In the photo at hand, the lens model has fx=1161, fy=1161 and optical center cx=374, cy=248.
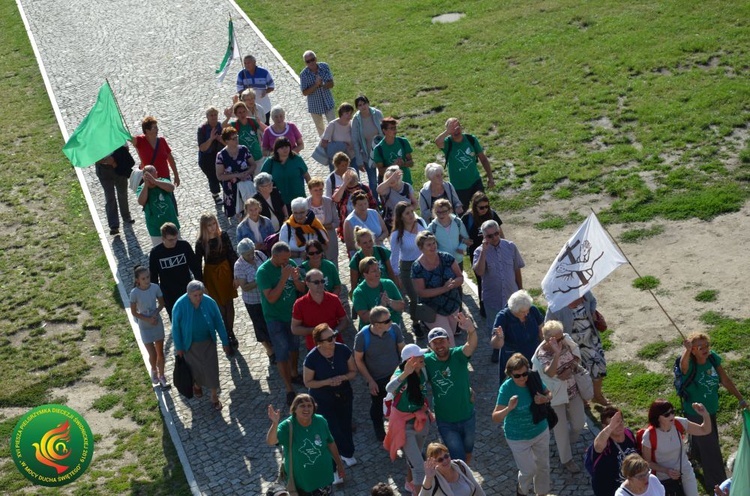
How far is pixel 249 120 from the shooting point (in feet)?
60.0

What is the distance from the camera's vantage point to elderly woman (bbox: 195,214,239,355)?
571 inches

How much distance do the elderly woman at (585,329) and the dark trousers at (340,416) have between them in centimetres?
230

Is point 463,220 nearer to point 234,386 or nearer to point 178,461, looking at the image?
point 234,386

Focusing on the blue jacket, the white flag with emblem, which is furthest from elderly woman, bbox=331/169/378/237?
the white flag with emblem

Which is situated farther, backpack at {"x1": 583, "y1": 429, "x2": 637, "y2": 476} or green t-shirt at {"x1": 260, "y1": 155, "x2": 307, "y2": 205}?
green t-shirt at {"x1": 260, "y1": 155, "x2": 307, "y2": 205}

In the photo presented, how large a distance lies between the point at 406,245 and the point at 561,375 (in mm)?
3293

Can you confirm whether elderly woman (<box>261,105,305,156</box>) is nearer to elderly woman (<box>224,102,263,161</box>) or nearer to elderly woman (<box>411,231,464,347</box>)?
elderly woman (<box>224,102,263,161</box>)

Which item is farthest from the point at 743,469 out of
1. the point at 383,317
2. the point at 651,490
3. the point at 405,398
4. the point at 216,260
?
the point at 216,260

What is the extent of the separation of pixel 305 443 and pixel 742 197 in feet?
29.6

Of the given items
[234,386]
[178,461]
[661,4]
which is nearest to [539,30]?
[661,4]

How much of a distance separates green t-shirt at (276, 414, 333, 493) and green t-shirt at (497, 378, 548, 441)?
1715 mm

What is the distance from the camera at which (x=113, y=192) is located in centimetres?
1836

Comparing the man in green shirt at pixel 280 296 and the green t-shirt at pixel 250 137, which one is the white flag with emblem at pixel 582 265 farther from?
the green t-shirt at pixel 250 137

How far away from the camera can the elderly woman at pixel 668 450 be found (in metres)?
10.6
